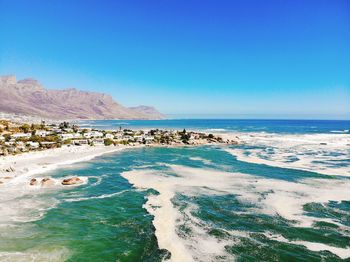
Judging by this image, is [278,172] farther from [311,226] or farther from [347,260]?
[347,260]

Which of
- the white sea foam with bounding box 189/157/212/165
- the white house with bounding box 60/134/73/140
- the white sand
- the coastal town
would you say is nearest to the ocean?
the white sand

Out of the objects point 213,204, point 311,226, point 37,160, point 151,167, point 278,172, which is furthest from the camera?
point 37,160

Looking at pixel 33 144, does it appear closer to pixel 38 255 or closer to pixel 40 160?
pixel 40 160

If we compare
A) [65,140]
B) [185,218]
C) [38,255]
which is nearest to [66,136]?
[65,140]

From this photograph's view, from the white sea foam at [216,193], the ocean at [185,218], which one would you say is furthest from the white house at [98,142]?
the white sea foam at [216,193]

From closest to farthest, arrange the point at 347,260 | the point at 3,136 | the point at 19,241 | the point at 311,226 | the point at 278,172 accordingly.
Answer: the point at 347,260, the point at 19,241, the point at 311,226, the point at 278,172, the point at 3,136

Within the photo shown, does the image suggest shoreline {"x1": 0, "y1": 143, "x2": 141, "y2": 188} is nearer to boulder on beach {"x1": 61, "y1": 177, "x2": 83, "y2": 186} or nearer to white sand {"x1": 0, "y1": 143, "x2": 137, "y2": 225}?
white sand {"x1": 0, "y1": 143, "x2": 137, "y2": 225}

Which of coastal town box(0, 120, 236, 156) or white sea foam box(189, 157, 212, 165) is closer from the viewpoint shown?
white sea foam box(189, 157, 212, 165)

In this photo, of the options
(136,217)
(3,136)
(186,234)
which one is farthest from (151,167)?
(3,136)
